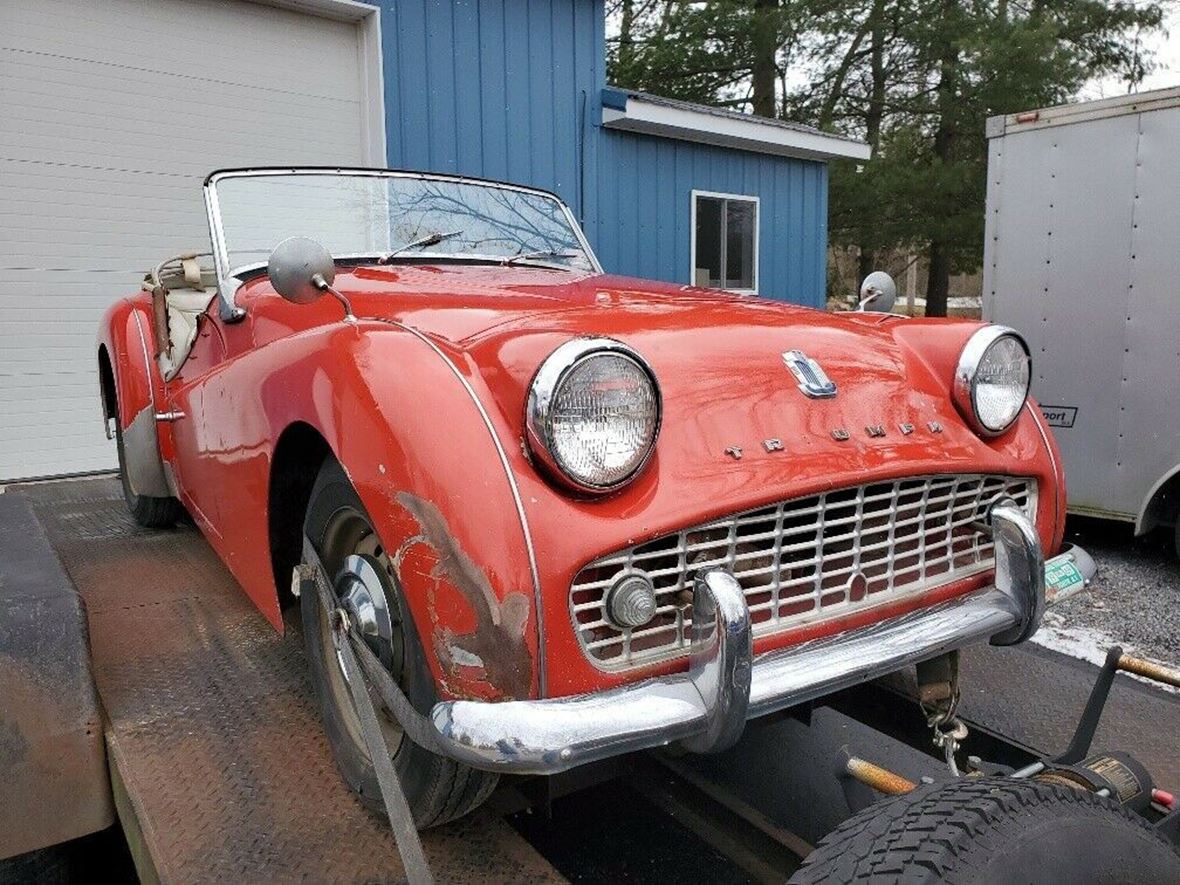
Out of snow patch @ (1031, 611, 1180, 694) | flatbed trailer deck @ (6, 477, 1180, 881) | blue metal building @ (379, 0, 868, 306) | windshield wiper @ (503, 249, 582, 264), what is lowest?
snow patch @ (1031, 611, 1180, 694)

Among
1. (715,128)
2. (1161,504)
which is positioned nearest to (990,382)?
(1161,504)

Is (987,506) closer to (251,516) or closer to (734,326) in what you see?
(734,326)

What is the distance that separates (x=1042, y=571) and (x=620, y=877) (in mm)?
1117

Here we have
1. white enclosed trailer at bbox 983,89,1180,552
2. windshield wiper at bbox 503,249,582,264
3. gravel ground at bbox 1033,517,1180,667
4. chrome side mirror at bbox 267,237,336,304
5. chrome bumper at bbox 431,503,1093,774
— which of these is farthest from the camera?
white enclosed trailer at bbox 983,89,1180,552

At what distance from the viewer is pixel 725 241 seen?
914cm

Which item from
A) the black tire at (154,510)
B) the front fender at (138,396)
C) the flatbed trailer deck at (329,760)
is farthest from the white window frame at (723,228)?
the flatbed trailer deck at (329,760)

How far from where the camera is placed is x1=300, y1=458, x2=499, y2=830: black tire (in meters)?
1.55

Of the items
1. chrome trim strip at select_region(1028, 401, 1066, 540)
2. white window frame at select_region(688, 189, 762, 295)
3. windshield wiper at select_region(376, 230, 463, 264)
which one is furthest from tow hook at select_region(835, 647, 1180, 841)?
white window frame at select_region(688, 189, 762, 295)

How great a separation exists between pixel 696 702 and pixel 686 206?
769 cm

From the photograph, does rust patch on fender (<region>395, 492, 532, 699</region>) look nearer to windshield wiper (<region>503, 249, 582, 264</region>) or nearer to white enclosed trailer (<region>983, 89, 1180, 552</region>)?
windshield wiper (<region>503, 249, 582, 264</region>)

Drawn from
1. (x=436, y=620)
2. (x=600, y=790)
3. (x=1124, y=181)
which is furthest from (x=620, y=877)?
(x=1124, y=181)

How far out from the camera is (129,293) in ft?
19.4

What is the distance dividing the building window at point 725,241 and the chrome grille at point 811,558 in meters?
7.02

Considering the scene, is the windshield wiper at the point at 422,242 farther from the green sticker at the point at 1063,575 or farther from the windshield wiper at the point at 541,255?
the green sticker at the point at 1063,575
